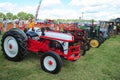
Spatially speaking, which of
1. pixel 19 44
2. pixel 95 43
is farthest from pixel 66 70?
pixel 95 43

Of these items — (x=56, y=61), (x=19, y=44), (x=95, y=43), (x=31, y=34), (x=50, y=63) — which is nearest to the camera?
(x=56, y=61)

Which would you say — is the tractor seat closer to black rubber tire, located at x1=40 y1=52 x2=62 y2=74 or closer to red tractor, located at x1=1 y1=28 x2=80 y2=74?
red tractor, located at x1=1 y1=28 x2=80 y2=74

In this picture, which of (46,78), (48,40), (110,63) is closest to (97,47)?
(110,63)

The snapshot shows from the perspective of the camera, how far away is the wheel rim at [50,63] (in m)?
5.49

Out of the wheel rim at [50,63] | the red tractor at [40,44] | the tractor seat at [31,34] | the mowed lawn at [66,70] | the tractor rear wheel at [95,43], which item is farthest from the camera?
the tractor rear wheel at [95,43]

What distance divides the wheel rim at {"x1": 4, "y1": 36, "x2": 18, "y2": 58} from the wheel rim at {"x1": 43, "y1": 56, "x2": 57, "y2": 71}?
1191 mm

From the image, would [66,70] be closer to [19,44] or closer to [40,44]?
[40,44]

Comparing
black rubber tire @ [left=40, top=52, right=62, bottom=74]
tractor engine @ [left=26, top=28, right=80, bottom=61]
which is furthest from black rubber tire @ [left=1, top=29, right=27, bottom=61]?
black rubber tire @ [left=40, top=52, right=62, bottom=74]

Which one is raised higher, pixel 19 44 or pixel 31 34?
pixel 31 34

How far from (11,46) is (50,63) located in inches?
65.3

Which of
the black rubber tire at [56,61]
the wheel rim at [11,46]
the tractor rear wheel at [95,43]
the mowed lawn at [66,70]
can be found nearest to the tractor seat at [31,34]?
the wheel rim at [11,46]

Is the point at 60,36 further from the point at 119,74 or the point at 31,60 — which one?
the point at 119,74

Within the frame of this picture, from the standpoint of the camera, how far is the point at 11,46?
20.9ft

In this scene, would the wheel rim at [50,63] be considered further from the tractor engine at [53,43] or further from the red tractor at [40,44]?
the tractor engine at [53,43]
